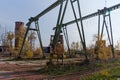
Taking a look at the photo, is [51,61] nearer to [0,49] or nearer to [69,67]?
[69,67]

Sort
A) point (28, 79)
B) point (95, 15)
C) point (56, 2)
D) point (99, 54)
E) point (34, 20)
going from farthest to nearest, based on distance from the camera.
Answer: point (34, 20), point (95, 15), point (99, 54), point (56, 2), point (28, 79)

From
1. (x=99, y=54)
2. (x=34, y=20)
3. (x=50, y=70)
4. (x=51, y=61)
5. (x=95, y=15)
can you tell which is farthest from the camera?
(x=34, y=20)

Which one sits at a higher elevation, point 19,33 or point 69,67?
point 19,33

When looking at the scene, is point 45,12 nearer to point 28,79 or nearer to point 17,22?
point 28,79

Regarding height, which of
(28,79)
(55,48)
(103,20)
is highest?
(103,20)

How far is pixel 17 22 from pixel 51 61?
44.2 m

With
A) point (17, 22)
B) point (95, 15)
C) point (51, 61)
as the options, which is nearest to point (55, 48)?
point (51, 61)

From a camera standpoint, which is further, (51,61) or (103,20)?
(103,20)

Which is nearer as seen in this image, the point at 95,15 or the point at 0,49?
the point at 95,15

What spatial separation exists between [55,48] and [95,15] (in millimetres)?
10657

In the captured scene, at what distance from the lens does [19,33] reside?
5003cm

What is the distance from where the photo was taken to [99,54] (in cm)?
2848

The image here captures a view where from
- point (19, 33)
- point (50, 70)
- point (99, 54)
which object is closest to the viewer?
point (50, 70)

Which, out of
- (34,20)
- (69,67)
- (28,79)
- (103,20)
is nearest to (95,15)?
(103,20)
